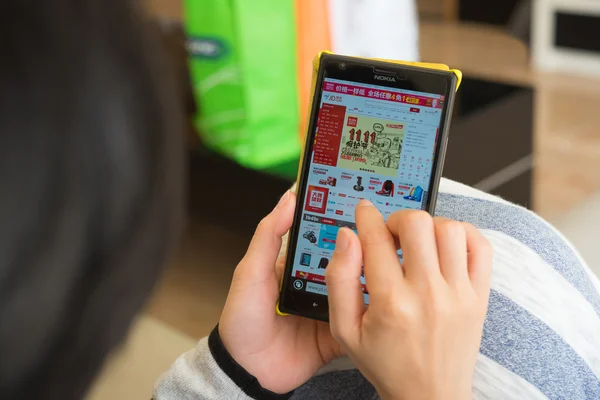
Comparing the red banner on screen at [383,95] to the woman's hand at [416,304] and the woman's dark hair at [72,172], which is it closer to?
the woman's hand at [416,304]

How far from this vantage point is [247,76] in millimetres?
1670

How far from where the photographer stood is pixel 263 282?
25.9 inches

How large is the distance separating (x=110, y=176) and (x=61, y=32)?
1.8 inches

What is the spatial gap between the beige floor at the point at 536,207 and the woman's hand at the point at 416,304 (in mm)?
230

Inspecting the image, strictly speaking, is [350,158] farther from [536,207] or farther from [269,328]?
[536,207]

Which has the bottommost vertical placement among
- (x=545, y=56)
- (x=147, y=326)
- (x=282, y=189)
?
(x=147, y=326)

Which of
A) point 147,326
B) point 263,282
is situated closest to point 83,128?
point 263,282

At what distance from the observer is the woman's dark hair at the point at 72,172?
0.23m

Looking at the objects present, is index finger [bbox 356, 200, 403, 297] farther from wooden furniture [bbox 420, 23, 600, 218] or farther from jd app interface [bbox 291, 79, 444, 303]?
wooden furniture [bbox 420, 23, 600, 218]

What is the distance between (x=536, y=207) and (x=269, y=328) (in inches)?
65.5

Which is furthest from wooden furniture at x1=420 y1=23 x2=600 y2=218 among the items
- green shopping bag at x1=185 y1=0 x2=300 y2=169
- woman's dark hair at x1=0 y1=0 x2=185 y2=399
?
woman's dark hair at x1=0 y1=0 x2=185 y2=399

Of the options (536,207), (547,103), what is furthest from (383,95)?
(547,103)

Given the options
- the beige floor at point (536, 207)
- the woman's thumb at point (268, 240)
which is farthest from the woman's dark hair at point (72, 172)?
the woman's thumb at point (268, 240)

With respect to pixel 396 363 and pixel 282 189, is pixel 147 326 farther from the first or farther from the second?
pixel 396 363
